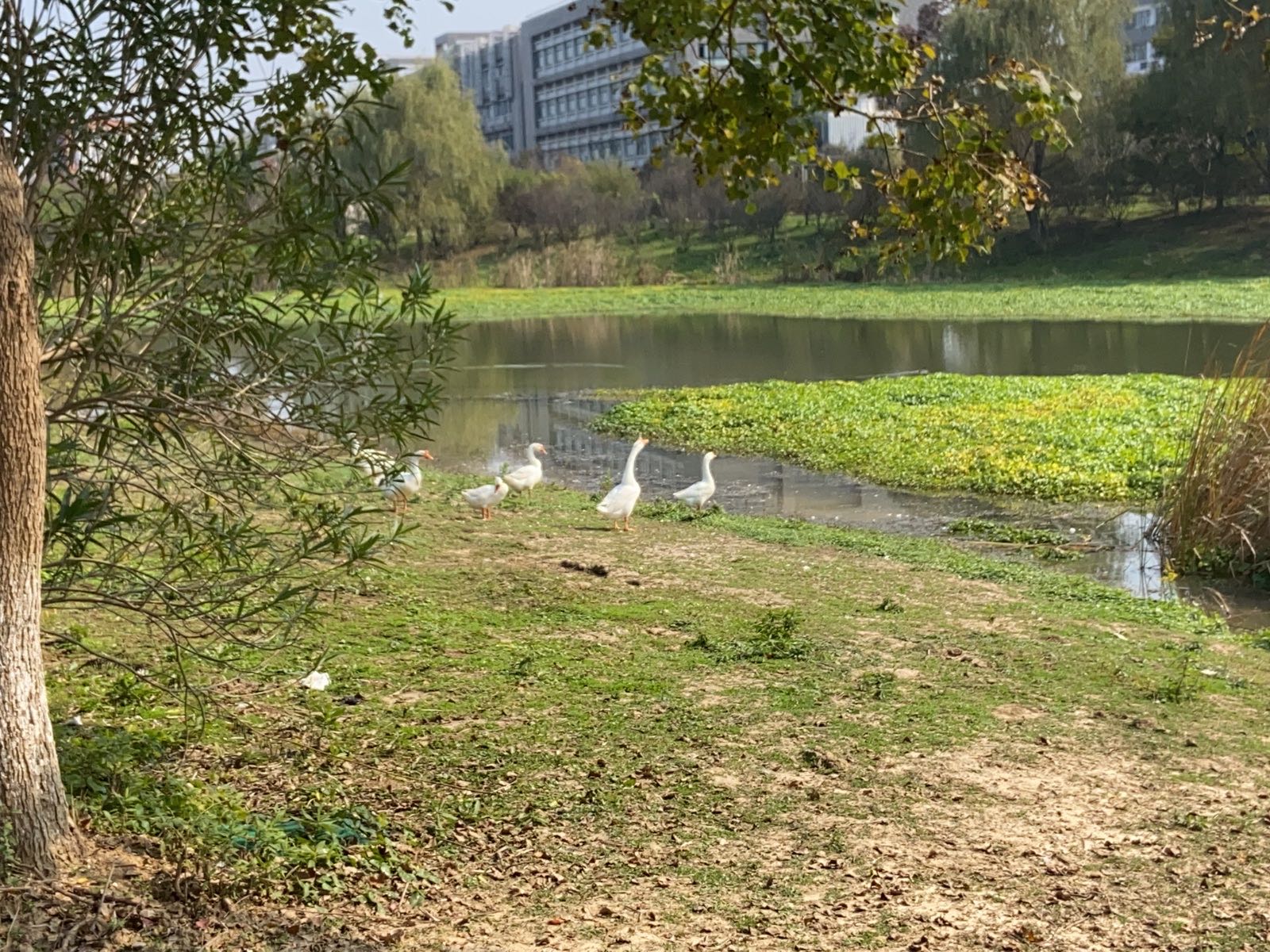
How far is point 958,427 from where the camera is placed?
742 inches

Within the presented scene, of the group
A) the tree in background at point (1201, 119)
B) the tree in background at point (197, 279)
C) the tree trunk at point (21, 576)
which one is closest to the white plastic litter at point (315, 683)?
the tree in background at point (197, 279)

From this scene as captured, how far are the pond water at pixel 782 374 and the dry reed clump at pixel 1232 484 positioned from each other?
0.37 metres

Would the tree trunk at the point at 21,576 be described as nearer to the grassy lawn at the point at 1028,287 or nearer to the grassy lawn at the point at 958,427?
the grassy lawn at the point at 958,427

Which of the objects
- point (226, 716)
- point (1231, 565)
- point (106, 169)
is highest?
point (106, 169)

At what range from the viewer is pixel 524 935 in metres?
4.48

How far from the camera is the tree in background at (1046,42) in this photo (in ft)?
178

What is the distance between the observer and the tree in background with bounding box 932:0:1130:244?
2131 inches

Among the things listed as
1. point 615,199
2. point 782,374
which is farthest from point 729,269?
point 782,374

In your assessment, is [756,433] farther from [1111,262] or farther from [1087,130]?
[1087,130]

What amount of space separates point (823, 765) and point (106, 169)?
3.96 meters

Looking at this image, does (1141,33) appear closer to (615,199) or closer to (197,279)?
(615,199)

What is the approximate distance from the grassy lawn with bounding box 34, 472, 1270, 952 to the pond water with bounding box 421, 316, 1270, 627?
12.1ft

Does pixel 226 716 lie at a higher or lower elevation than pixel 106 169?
lower

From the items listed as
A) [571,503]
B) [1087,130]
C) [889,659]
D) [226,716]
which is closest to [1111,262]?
[1087,130]
